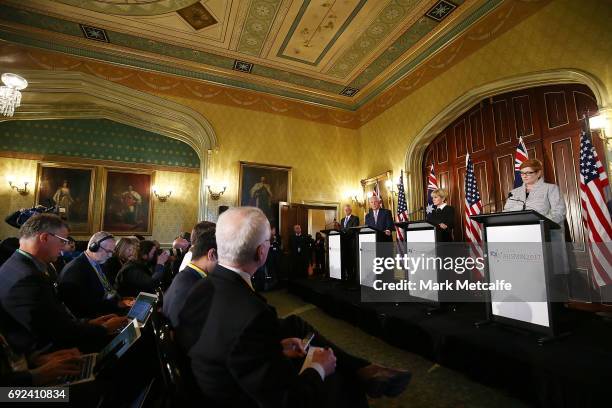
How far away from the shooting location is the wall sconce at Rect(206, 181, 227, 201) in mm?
7258

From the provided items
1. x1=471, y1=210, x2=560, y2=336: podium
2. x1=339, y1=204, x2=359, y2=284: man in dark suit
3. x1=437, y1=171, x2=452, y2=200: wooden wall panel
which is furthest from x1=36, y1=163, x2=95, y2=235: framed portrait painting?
x1=471, y1=210, x2=560, y2=336: podium

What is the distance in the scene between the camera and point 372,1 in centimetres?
556

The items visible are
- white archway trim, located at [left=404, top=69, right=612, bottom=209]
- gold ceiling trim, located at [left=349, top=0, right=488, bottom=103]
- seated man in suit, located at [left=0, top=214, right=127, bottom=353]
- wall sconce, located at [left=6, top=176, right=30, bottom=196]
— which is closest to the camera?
seated man in suit, located at [left=0, top=214, right=127, bottom=353]

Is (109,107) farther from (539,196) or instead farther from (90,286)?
(539,196)

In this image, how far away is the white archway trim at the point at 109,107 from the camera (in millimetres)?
6438

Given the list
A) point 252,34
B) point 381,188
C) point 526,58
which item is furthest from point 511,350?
point 252,34

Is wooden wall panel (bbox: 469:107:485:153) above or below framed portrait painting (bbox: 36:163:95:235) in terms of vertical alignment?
above

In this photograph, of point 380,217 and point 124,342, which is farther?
point 380,217

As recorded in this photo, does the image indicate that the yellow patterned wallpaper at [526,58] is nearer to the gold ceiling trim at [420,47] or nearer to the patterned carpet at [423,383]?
the gold ceiling trim at [420,47]

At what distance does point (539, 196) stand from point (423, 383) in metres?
2.23

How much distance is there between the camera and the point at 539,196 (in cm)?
309

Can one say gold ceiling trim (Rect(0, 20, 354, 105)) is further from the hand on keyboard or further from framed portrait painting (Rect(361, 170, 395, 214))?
the hand on keyboard

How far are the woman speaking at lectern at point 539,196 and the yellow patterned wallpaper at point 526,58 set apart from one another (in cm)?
212

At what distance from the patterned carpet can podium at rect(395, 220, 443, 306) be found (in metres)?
0.72
